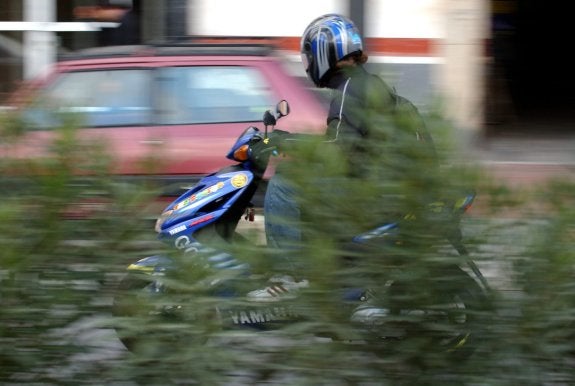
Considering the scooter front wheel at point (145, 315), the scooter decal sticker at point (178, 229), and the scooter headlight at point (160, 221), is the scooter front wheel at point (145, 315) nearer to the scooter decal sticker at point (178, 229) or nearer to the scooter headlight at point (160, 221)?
the scooter headlight at point (160, 221)

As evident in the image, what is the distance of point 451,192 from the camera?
108 inches

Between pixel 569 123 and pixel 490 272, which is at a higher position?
pixel 490 272

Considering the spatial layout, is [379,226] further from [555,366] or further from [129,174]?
[129,174]

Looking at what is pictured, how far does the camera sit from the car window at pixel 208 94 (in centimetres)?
730

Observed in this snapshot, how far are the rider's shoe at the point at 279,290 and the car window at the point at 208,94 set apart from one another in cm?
453

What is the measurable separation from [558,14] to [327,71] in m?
12.0

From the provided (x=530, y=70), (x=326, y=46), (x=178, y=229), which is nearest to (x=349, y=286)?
(x=178, y=229)

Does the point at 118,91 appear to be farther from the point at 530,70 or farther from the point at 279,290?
the point at 530,70

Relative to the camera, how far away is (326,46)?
15.7 ft

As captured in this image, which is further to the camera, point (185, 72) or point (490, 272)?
point (185, 72)

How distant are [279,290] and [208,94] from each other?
468cm

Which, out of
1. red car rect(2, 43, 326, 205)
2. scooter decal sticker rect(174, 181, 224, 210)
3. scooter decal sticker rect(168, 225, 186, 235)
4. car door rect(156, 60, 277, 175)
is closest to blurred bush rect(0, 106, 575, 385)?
scooter decal sticker rect(168, 225, 186, 235)

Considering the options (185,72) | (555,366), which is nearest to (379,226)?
(555,366)

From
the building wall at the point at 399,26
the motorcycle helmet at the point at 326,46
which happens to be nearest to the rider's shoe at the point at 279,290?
the motorcycle helmet at the point at 326,46
